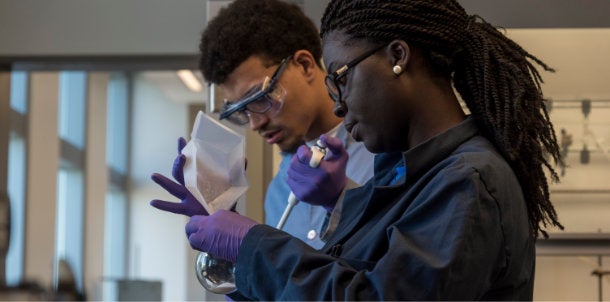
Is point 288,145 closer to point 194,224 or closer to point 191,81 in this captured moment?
point 194,224

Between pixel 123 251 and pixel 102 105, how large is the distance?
6.24 feet

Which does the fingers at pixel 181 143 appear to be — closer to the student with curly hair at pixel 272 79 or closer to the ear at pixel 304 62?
the student with curly hair at pixel 272 79

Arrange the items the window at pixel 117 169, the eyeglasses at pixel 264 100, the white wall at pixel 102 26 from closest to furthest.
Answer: the eyeglasses at pixel 264 100 → the white wall at pixel 102 26 → the window at pixel 117 169

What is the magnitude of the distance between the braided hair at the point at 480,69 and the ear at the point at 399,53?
1 centimetres

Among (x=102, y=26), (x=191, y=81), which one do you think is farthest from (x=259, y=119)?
(x=191, y=81)

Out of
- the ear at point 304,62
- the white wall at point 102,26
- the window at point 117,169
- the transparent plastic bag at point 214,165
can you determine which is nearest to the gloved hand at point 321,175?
the transparent plastic bag at point 214,165

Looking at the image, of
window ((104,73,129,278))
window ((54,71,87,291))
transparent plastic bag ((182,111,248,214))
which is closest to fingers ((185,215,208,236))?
transparent plastic bag ((182,111,248,214))

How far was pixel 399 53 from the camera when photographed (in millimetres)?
1282

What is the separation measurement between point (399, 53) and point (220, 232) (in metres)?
0.37

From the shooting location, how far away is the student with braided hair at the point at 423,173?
1.12 metres

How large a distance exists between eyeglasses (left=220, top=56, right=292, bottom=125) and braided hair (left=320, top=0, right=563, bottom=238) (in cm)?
75

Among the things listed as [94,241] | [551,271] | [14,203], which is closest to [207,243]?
[551,271]

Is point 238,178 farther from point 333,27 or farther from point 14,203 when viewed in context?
point 14,203

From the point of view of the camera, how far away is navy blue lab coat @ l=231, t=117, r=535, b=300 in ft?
3.63
